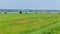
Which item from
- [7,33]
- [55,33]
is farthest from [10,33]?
[55,33]

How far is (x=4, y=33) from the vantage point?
2314cm

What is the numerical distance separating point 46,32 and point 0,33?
665 centimetres

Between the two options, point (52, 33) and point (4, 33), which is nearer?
point (52, 33)

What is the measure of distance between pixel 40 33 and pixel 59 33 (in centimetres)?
236

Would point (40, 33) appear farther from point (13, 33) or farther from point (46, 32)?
point (13, 33)

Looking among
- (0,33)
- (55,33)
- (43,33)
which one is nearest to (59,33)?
(55,33)

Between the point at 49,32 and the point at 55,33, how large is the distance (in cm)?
76

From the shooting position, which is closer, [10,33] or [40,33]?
[40,33]

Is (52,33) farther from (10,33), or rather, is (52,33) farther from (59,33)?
(10,33)

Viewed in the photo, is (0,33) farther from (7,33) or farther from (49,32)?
(49,32)

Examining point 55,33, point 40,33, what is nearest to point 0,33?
point 40,33

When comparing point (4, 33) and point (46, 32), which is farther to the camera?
point (4, 33)

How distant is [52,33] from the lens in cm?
2047

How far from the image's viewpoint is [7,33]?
75.8 feet
